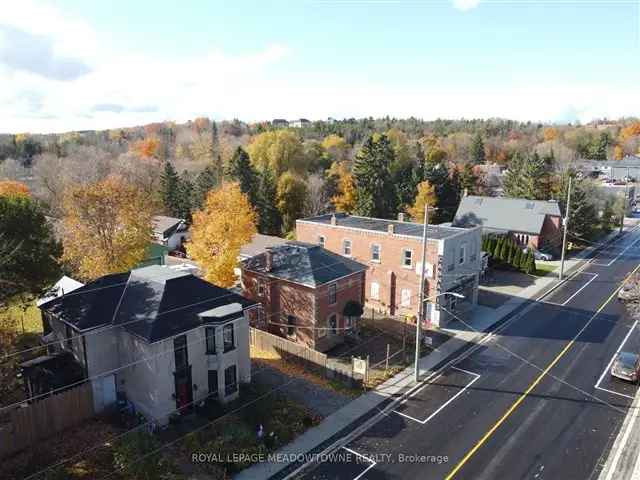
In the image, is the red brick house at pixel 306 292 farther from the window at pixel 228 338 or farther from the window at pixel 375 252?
the window at pixel 228 338

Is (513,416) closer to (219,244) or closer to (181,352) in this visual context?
(181,352)

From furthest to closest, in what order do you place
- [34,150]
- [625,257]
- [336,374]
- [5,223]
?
[34,150], [625,257], [5,223], [336,374]

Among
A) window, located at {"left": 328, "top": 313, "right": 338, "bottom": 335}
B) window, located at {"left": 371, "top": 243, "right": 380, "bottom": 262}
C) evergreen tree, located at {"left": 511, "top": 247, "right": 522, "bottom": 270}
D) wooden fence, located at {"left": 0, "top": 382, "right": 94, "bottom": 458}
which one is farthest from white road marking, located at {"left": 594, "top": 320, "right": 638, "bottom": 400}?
wooden fence, located at {"left": 0, "top": 382, "right": 94, "bottom": 458}

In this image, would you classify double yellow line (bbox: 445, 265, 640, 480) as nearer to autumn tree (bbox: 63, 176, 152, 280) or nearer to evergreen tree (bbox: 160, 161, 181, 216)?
autumn tree (bbox: 63, 176, 152, 280)

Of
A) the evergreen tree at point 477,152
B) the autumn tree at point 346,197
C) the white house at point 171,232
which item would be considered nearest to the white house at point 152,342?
the white house at point 171,232

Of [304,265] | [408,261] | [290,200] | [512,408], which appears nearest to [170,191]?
[290,200]

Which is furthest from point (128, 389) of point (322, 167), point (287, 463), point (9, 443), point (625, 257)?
point (322, 167)

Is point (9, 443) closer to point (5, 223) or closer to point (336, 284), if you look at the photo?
point (5, 223)
